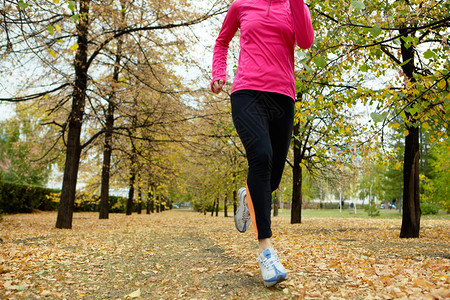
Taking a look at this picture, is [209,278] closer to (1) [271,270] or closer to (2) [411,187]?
(1) [271,270]

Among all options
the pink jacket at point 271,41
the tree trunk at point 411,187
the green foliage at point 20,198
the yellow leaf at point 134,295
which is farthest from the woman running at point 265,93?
the green foliage at point 20,198

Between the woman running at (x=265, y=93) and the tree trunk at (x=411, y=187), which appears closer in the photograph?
the woman running at (x=265, y=93)

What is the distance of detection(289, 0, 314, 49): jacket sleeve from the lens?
2232mm

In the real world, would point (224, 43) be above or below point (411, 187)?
above

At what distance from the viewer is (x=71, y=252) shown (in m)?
3.78

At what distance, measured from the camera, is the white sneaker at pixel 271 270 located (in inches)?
78.6

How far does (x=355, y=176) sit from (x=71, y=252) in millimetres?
11563

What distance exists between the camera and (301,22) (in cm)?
227

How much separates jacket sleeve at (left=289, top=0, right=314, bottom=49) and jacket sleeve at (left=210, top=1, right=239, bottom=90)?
1.61 ft

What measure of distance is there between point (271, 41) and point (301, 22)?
26 centimetres

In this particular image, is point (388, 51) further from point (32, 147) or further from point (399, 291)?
point (32, 147)

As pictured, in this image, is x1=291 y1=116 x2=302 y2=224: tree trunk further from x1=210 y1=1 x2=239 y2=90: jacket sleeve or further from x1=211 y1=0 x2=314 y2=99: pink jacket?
x1=211 y1=0 x2=314 y2=99: pink jacket

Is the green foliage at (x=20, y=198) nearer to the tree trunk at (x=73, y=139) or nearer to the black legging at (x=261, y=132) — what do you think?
the tree trunk at (x=73, y=139)

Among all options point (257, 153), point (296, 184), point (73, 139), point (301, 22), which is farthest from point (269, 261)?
point (296, 184)
